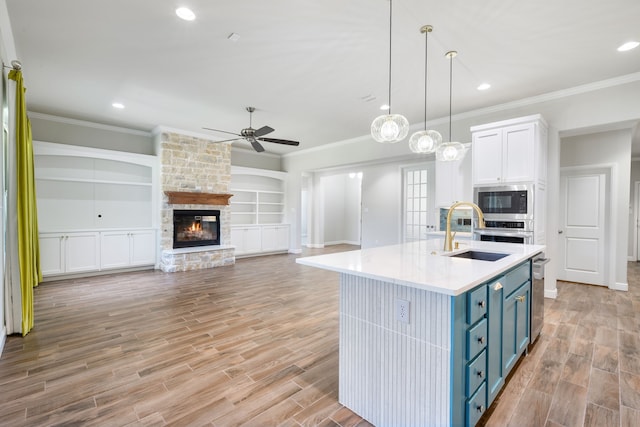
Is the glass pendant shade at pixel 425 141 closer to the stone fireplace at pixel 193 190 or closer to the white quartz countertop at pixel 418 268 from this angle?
the white quartz countertop at pixel 418 268

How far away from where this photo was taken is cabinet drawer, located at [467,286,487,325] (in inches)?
59.6

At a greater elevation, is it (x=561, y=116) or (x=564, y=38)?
(x=564, y=38)

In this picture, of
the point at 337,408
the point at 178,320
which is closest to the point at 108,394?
the point at 178,320

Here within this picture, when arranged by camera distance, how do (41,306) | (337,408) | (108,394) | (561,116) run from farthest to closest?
(561,116) → (41,306) → (108,394) → (337,408)

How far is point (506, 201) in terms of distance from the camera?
13.5 feet

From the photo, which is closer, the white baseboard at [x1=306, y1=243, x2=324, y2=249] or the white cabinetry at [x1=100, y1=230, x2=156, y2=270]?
the white cabinetry at [x1=100, y1=230, x2=156, y2=270]

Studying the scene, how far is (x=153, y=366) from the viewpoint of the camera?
2398mm

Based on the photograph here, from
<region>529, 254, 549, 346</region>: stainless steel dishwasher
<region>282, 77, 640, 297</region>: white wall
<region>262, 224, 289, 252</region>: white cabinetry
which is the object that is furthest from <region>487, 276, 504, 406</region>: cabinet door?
<region>262, 224, 289, 252</region>: white cabinetry

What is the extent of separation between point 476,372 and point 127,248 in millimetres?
6119

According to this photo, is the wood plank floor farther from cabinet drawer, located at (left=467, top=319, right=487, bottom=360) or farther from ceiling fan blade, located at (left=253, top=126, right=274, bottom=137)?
ceiling fan blade, located at (left=253, top=126, right=274, bottom=137)

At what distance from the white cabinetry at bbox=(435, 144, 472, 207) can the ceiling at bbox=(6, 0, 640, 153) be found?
900 mm

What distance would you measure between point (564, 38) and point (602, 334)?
9.65ft

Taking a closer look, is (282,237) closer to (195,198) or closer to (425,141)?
(195,198)

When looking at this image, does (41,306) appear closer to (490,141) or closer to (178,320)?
(178,320)
